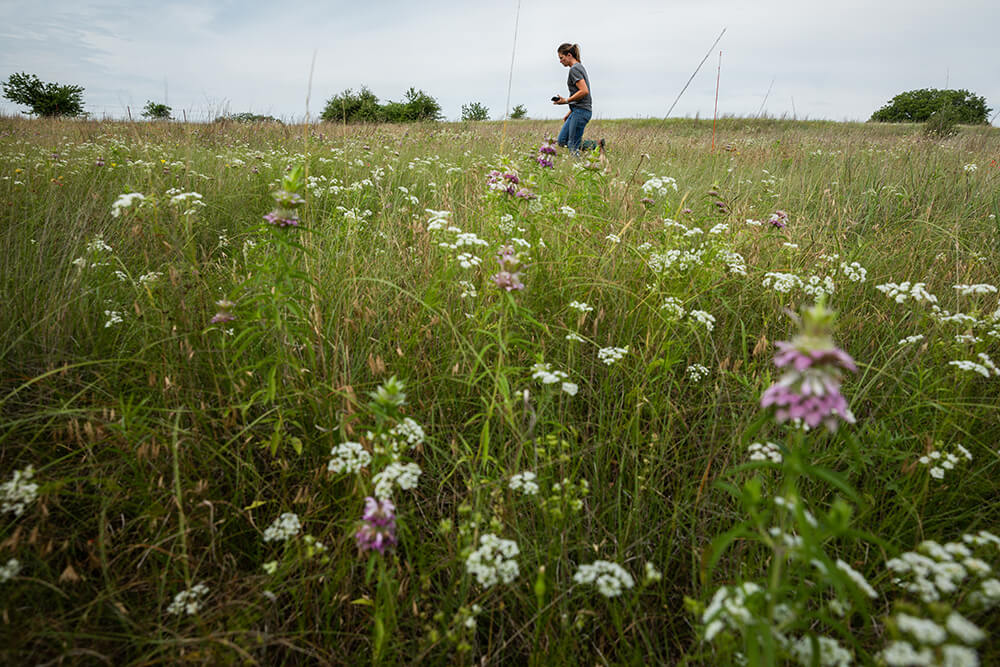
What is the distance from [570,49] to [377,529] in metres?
10.1

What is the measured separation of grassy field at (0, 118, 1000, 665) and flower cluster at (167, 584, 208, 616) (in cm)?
2

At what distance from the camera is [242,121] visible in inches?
440

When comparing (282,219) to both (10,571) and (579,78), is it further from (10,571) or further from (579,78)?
(579,78)

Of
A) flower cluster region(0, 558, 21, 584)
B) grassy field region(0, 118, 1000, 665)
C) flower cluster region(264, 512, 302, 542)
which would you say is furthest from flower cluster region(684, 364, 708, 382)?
flower cluster region(0, 558, 21, 584)

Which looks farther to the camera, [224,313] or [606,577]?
[224,313]

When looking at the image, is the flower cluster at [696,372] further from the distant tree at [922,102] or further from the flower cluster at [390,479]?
the distant tree at [922,102]

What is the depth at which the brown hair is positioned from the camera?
29.5ft

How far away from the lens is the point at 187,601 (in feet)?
4.55

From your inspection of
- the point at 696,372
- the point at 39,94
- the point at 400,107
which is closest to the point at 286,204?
the point at 696,372

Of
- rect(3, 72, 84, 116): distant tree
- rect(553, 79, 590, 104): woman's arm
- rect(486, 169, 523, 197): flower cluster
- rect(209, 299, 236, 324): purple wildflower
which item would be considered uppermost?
rect(3, 72, 84, 116): distant tree

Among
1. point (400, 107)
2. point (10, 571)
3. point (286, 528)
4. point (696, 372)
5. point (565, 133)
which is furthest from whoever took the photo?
point (400, 107)

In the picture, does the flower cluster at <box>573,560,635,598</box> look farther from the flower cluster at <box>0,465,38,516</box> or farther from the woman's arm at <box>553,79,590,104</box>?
the woman's arm at <box>553,79,590,104</box>

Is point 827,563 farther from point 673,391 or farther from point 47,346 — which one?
point 47,346

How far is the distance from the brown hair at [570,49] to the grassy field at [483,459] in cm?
704
